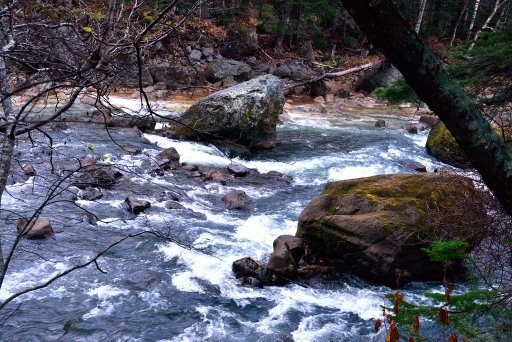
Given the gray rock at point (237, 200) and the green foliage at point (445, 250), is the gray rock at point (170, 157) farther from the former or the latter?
the green foliage at point (445, 250)

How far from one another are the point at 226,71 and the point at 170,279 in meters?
17.1

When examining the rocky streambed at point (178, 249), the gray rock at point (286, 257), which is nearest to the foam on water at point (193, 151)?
the rocky streambed at point (178, 249)

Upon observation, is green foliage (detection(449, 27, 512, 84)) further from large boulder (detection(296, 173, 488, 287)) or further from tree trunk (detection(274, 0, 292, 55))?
tree trunk (detection(274, 0, 292, 55))

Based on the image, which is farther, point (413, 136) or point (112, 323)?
point (413, 136)

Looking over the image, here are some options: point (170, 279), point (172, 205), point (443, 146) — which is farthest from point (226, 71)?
point (170, 279)

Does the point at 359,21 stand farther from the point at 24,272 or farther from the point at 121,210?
the point at 121,210

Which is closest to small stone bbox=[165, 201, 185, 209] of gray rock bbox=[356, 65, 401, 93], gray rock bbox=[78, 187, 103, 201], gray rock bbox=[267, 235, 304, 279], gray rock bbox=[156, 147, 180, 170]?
gray rock bbox=[78, 187, 103, 201]

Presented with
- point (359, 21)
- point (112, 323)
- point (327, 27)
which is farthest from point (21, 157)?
point (327, 27)

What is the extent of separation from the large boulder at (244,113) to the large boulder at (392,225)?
5521 millimetres

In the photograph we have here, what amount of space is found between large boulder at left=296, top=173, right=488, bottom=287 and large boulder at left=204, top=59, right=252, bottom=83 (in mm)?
15663

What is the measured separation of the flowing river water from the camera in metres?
5.94

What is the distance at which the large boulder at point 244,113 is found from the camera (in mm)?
13172

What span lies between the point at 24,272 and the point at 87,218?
1.98 m

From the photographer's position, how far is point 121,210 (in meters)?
9.02
